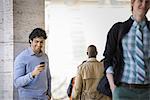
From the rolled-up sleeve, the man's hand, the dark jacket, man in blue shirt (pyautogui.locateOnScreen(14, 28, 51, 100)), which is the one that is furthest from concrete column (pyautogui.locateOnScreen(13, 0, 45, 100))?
the dark jacket

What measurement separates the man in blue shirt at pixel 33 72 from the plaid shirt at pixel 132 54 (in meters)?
2.02

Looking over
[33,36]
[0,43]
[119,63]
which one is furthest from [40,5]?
[119,63]

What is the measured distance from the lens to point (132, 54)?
356 centimetres

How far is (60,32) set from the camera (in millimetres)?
8945

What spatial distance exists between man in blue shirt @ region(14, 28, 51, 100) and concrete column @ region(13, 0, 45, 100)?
1905 mm

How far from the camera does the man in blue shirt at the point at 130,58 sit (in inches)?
137

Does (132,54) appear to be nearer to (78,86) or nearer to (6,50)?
(78,86)

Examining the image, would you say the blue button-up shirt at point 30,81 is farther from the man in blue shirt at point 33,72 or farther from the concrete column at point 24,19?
the concrete column at point 24,19

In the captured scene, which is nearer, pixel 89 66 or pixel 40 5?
pixel 89 66

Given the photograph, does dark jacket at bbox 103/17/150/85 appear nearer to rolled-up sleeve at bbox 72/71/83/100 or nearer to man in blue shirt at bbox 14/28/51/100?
man in blue shirt at bbox 14/28/51/100

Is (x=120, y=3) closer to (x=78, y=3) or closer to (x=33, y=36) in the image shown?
(x=78, y=3)

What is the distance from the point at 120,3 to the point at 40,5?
6.25ft

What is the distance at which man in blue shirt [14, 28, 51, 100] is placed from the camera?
5.54 m

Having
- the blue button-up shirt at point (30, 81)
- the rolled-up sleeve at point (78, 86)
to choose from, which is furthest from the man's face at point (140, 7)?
the rolled-up sleeve at point (78, 86)
